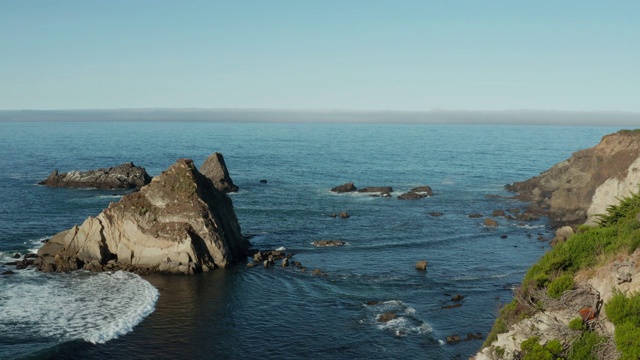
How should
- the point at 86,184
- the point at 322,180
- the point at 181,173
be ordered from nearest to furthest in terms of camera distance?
the point at 181,173
the point at 86,184
the point at 322,180

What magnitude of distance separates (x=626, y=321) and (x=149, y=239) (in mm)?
51892

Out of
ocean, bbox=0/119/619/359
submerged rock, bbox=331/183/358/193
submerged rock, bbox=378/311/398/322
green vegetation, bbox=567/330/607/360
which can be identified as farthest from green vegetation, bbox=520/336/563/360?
submerged rock, bbox=331/183/358/193

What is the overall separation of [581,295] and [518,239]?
5585 centimetres

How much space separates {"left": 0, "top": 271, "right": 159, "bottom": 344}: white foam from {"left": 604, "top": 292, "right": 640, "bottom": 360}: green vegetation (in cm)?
3775

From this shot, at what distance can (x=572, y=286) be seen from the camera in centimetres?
3272

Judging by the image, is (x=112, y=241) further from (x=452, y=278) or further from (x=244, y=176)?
(x=244, y=176)

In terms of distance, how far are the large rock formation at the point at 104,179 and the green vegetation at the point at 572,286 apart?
333ft

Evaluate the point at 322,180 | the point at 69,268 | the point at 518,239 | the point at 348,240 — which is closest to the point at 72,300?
the point at 69,268

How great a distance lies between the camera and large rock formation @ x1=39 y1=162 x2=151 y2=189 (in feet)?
404

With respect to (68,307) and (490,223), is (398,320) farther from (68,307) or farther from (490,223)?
(490,223)

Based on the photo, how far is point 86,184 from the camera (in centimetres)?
12362

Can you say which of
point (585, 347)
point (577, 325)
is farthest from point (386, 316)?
point (585, 347)

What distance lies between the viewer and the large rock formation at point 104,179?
404 ft

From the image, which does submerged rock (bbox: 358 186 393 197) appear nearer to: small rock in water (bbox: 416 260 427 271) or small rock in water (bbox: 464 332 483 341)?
small rock in water (bbox: 416 260 427 271)
